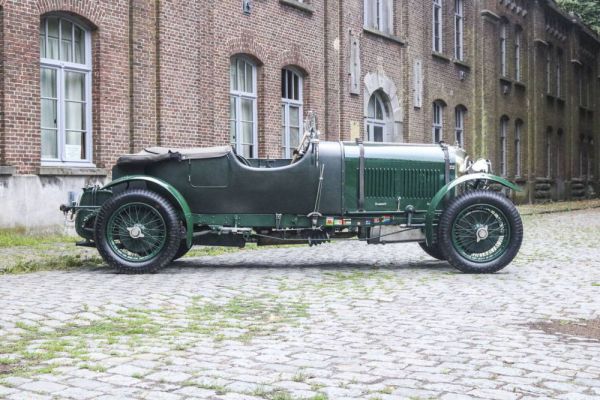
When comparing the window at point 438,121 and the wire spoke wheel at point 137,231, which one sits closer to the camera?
the wire spoke wheel at point 137,231

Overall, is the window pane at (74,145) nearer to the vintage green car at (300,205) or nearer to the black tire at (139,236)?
the vintage green car at (300,205)

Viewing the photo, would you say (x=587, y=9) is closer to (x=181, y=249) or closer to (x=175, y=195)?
(x=181, y=249)

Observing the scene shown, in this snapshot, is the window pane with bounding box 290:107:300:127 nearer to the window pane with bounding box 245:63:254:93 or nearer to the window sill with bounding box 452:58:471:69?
the window pane with bounding box 245:63:254:93

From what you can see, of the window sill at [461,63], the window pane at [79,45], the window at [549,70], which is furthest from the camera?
the window at [549,70]

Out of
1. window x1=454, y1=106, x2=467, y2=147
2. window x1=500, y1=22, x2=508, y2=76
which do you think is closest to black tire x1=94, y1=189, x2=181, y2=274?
window x1=454, y1=106, x2=467, y2=147

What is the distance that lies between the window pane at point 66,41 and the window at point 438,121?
1389cm

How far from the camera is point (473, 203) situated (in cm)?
896

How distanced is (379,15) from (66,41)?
10.8 meters

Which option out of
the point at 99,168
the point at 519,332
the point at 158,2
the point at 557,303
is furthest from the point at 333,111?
the point at 519,332

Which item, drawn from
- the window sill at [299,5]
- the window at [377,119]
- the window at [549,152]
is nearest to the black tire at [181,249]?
the window sill at [299,5]

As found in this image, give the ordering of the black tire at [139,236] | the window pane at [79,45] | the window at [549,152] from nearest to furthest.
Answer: the black tire at [139,236], the window pane at [79,45], the window at [549,152]

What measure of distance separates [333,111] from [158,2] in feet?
20.2

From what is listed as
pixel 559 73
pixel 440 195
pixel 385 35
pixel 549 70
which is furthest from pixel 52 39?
pixel 559 73

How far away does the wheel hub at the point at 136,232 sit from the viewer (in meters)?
8.75
